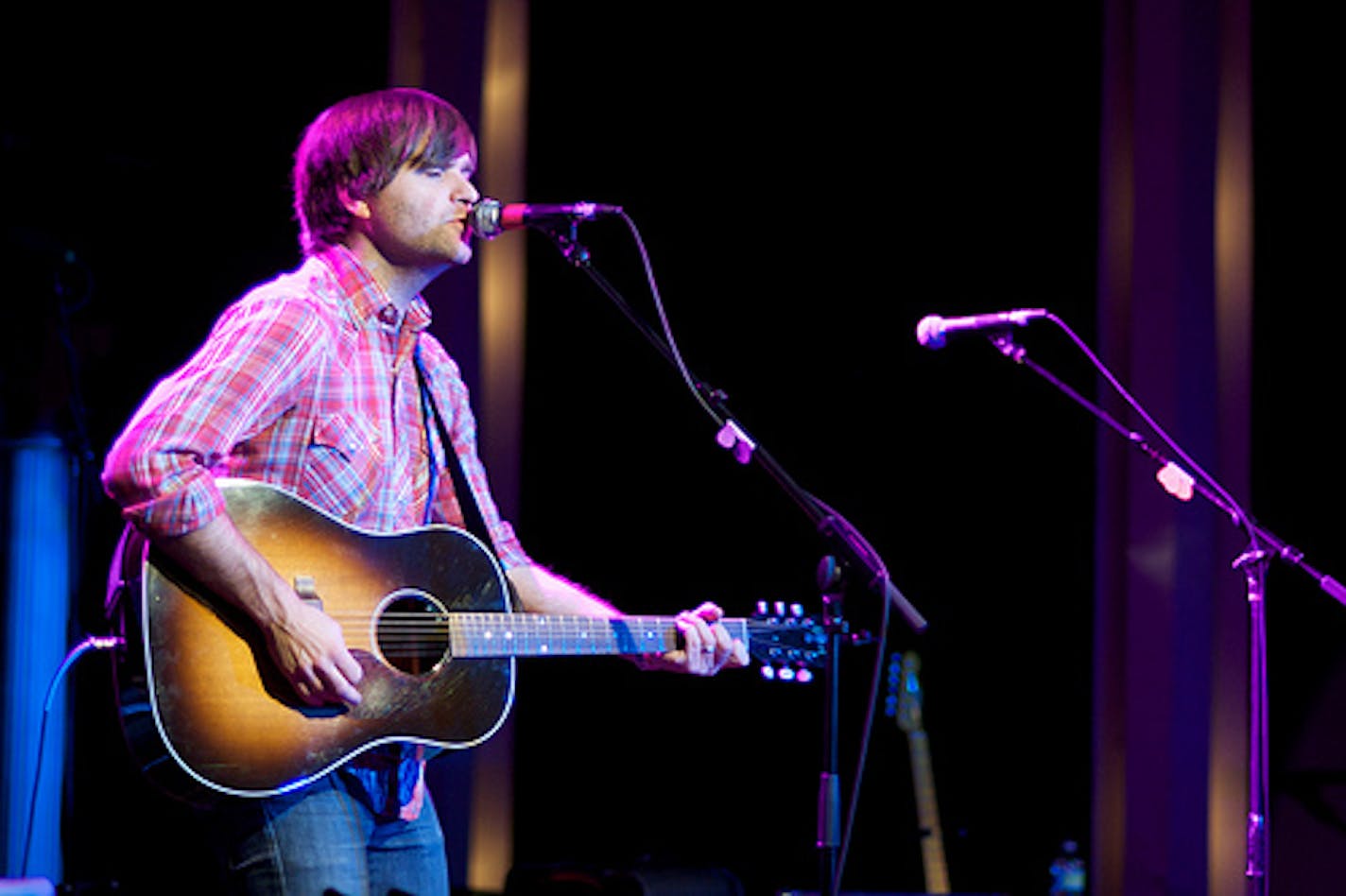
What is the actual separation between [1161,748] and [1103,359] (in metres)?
1.34

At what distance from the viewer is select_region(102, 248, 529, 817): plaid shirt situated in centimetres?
207

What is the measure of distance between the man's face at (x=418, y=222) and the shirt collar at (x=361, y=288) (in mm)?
65

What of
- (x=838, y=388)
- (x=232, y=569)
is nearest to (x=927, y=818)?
(x=838, y=388)

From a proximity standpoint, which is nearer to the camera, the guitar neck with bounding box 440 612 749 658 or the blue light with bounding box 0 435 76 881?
the guitar neck with bounding box 440 612 749 658

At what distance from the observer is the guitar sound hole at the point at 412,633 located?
231 cm

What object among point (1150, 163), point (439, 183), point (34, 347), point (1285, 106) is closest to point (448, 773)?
point (34, 347)

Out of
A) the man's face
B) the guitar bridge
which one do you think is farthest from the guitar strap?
the guitar bridge

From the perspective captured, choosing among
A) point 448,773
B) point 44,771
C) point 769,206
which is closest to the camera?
point 44,771

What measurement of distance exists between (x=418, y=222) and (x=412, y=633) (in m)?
0.77

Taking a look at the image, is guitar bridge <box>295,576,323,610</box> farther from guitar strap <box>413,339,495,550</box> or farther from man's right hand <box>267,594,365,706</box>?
guitar strap <box>413,339,495,550</box>

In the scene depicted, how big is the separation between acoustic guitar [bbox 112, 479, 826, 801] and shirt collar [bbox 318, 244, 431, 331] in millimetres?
427

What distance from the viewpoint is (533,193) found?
5.02 m

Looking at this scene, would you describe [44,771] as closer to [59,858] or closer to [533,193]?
[59,858]

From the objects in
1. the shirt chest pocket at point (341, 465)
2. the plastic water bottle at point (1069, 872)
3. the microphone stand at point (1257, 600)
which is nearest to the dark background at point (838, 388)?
the plastic water bottle at point (1069, 872)
